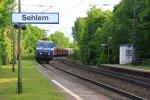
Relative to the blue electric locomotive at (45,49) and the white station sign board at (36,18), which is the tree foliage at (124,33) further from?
the white station sign board at (36,18)

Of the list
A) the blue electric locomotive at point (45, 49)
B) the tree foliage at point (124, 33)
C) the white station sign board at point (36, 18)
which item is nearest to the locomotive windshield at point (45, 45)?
the blue electric locomotive at point (45, 49)

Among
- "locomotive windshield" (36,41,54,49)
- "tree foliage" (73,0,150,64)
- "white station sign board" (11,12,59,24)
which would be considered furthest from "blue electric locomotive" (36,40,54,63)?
"white station sign board" (11,12,59,24)

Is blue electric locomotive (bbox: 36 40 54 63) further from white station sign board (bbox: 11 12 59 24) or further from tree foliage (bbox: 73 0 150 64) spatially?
white station sign board (bbox: 11 12 59 24)

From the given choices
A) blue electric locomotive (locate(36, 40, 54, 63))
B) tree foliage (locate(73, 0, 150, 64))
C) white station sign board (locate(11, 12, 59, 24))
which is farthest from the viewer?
blue electric locomotive (locate(36, 40, 54, 63))

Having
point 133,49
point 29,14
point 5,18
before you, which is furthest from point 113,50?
point 29,14

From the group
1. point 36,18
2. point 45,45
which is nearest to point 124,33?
point 45,45

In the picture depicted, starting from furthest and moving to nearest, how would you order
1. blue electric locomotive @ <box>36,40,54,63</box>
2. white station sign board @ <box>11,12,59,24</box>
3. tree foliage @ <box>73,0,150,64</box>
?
blue electric locomotive @ <box>36,40,54,63</box>
tree foliage @ <box>73,0,150,64</box>
white station sign board @ <box>11,12,59,24</box>

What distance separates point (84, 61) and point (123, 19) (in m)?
17.9

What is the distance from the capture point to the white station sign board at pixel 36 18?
821 inches

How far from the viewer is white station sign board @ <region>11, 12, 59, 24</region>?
20859 millimetres

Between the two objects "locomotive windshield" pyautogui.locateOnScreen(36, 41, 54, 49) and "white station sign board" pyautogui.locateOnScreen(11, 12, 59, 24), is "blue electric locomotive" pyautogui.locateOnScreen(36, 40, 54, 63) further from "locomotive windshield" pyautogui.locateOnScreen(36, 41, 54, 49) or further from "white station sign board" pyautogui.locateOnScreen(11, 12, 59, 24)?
"white station sign board" pyautogui.locateOnScreen(11, 12, 59, 24)

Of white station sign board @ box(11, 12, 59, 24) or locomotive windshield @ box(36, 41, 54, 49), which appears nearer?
white station sign board @ box(11, 12, 59, 24)

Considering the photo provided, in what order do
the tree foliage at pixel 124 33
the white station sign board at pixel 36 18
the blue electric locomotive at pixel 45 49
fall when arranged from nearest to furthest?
1. the white station sign board at pixel 36 18
2. the tree foliage at pixel 124 33
3. the blue electric locomotive at pixel 45 49

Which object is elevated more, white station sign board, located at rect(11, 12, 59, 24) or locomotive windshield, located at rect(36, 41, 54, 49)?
white station sign board, located at rect(11, 12, 59, 24)
